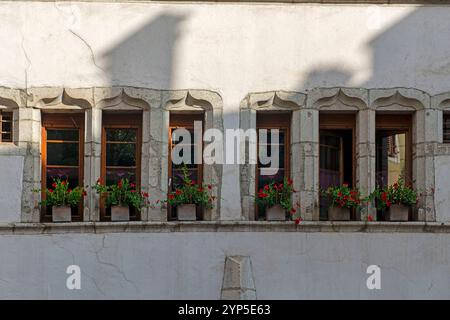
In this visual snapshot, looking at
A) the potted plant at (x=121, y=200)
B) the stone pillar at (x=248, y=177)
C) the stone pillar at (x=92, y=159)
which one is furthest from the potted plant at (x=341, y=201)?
the stone pillar at (x=92, y=159)

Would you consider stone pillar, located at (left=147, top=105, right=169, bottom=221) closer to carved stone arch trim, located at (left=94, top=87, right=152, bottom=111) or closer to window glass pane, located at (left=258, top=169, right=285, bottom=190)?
carved stone arch trim, located at (left=94, top=87, right=152, bottom=111)

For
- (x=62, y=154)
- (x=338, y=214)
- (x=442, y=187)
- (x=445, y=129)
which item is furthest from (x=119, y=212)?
(x=445, y=129)

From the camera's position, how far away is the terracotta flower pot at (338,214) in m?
17.8

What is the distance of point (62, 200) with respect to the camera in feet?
57.8

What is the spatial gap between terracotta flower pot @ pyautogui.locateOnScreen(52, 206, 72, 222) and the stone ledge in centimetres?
15

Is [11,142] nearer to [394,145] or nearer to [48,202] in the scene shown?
[48,202]

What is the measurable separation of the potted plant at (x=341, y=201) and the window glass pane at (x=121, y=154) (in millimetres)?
2247

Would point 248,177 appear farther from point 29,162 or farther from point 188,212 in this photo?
point 29,162

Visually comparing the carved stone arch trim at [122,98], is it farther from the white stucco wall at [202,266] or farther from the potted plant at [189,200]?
the white stucco wall at [202,266]

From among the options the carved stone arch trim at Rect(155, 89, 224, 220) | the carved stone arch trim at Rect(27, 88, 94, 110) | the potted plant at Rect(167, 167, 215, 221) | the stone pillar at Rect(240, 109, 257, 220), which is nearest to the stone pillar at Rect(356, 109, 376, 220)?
the stone pillar at Rect(240, 109, 257, 220)

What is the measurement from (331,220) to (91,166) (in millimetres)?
2760

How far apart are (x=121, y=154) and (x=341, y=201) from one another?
2.55 meters

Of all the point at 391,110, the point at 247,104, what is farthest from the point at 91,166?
the point at 391,110
